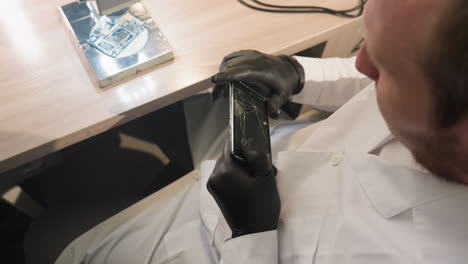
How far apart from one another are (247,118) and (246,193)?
12 centimetres

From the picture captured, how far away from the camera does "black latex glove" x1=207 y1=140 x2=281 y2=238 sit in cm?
54

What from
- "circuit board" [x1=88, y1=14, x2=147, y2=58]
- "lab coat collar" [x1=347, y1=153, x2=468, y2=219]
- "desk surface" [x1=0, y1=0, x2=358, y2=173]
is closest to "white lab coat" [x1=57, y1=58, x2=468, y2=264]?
"lab coat collar" [x1=347, y1=153, x2=468, y2=219]

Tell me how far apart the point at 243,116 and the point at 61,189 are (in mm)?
759

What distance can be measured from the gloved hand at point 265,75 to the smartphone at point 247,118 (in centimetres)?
2

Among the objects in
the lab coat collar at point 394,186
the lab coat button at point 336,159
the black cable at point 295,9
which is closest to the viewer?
the lab coat collar at point 394,186

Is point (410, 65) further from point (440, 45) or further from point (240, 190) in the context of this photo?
point (240, 190)

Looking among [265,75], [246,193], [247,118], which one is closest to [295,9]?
[265,75]

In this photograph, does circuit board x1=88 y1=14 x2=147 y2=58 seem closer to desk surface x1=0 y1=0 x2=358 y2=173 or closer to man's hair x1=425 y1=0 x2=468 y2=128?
desk surface x1=0 y1=0 x2=358 y2=173

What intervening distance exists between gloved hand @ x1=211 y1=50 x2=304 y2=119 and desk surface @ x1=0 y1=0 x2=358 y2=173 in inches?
1.1

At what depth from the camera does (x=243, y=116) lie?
1.81 feet

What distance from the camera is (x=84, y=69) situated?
60 centimetres

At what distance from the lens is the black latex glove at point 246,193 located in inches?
21.3

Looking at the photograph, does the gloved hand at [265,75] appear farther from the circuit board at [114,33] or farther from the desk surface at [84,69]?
the circuit board at [114,33]

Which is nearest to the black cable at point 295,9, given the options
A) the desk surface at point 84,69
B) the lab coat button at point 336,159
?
the desk surface at point 84,69
